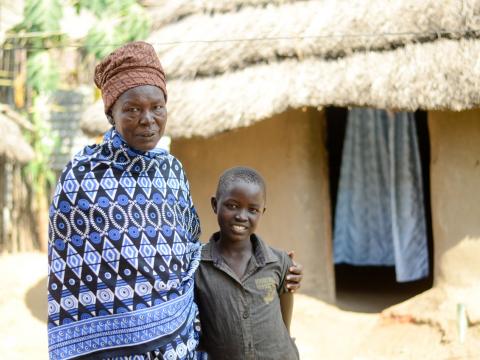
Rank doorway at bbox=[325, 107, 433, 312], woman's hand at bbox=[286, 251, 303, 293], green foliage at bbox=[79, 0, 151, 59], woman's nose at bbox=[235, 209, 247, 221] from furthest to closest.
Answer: green foliage at bbox=[79, 0, 151, 59] < doorway at bbox=[325, 107, 433, 312] < woman's hand at bbox=[286, 251, 303, 293] < woman's nose at bbox=[235, 209, 247, 221]

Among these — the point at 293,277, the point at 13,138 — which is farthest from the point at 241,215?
the point at 13,138

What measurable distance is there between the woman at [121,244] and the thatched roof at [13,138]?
27.0 ft

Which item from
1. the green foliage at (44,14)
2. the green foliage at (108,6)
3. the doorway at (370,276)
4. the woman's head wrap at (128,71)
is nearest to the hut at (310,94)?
the doorway at (370,276)

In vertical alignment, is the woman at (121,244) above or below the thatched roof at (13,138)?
below

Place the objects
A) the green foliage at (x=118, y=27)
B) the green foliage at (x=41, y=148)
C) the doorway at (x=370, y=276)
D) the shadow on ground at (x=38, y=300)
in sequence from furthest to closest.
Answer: the green foliage at (x=41, y=148) < the green foliage at (x=118, y=27) < the shadow on ground at (x=38, y=300) < the doorway at (x=370, y=276)

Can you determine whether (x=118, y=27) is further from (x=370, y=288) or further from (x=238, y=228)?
(x=238, y=228)

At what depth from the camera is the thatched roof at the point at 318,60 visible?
565cm

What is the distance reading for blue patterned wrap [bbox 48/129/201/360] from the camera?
7.72 feet

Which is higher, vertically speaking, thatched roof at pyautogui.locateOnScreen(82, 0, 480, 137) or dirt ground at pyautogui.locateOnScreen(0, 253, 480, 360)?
thatched roof at pyautogui.locateOnScreen(82, 0, 480, 137)

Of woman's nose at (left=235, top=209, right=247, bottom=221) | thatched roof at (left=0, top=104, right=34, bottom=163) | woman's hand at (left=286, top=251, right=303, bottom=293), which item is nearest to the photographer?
woman's nose at (left=235, top=209, right=247, bottom=221)

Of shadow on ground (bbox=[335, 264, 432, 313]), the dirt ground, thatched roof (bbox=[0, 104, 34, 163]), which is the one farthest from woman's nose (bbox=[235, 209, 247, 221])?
thatched roof (bbox=[0, 104, 34, 163])

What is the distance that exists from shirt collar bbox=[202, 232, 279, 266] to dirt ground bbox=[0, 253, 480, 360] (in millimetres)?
3064

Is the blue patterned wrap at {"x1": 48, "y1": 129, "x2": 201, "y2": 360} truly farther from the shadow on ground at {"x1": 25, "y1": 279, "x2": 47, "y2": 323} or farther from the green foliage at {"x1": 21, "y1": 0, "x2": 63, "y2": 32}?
the green foliage at {"x1": 21, "y1": 0, "x2": 63, "y2": 32}

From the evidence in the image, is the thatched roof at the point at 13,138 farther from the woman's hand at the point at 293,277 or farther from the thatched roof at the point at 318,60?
the woman's hand at the point at 293,277
